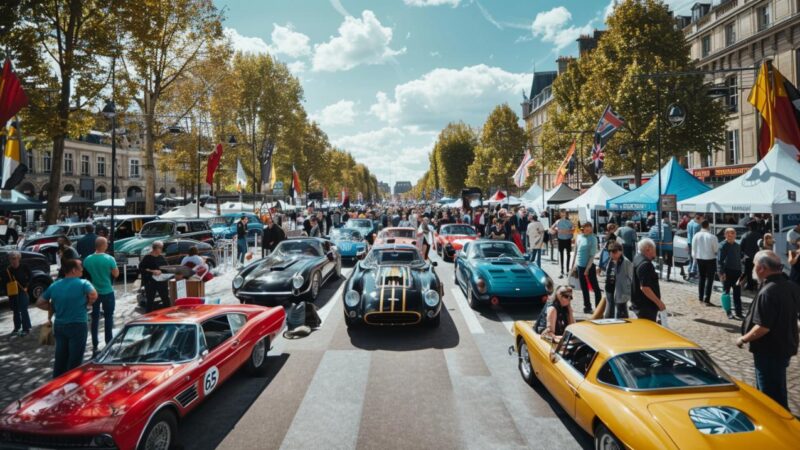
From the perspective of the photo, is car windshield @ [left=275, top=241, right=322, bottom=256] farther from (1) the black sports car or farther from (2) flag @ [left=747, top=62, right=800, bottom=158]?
(2) flag @ [left=747, top=62, right=800, bottom=158]

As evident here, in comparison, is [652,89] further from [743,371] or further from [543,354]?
[543,354]

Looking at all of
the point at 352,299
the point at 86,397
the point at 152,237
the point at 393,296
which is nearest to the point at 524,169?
the point at 152,237

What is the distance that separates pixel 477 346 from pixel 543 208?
18.9 metres

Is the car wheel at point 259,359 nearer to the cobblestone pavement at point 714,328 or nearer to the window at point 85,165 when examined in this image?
the cobblestone pavement at point 714,328

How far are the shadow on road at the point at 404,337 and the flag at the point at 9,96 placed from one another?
11.0m

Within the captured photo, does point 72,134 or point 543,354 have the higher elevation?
point 72,134

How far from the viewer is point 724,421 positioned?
10.6ft

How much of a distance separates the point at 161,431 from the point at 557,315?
4.57m

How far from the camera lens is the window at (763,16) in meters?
29.4

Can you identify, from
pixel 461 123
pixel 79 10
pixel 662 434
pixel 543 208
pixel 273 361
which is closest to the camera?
pixel 662 434

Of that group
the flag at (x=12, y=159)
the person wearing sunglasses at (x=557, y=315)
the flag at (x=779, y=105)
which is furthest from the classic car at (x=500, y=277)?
the flag at (x=12, y=159)

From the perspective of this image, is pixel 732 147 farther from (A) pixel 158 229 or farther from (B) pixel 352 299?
(A) pixel 158 229

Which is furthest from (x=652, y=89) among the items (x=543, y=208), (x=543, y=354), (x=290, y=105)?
(x=290, y=105)

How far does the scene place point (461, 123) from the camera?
74.1m
